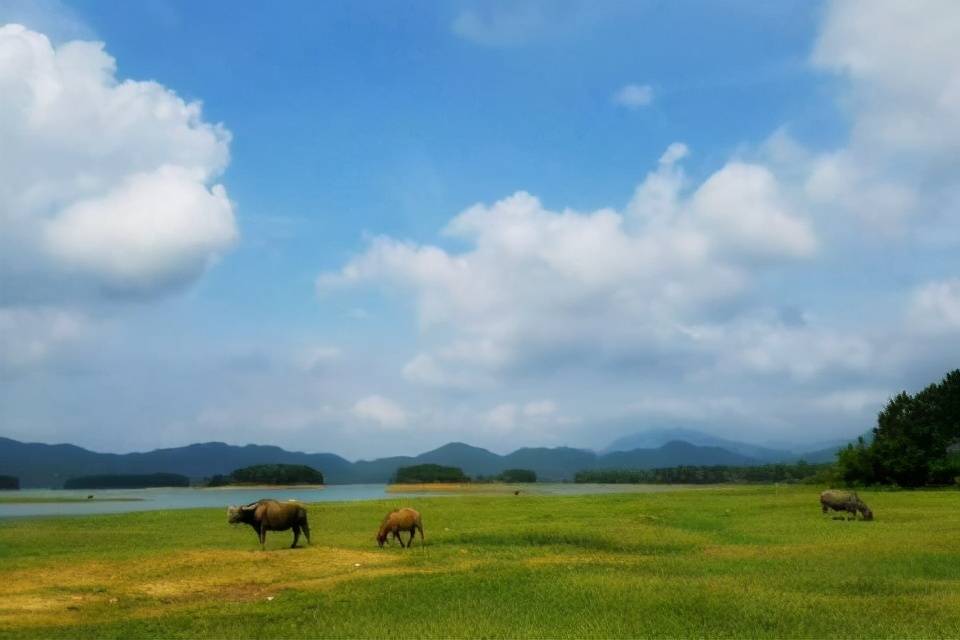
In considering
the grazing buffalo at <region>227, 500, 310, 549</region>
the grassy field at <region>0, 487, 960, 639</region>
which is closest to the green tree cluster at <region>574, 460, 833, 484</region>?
the grassy field at <region>0, 487, 960, 639</region>

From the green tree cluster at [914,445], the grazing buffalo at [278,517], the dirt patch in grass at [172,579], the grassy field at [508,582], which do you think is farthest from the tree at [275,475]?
the dirt patch in grass at [172,579]

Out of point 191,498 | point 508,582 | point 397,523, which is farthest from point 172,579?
point 191,498

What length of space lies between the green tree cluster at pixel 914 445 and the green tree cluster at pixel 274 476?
98750 mm

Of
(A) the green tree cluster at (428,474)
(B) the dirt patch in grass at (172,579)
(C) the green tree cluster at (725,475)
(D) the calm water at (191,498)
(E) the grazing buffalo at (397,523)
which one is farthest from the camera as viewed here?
(A) the green tree cluster at (428,474)

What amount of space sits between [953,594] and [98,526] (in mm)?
39152

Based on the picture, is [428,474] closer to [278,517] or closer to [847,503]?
[847,503]

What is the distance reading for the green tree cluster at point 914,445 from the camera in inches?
2470

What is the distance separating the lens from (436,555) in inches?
920

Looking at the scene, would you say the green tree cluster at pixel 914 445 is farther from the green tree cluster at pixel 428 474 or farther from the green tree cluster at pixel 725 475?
the green tree cluster at pixel 428 474

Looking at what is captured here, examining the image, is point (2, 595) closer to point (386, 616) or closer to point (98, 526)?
point (386, 616)

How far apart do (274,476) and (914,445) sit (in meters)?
107

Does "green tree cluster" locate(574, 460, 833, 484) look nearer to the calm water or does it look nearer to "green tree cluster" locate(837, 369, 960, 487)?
the calm water

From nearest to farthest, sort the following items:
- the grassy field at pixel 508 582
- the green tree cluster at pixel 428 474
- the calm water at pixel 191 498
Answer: the grassy field at pixel 508 582, the calm water at pixel 191 498, the green tree cluster at pixel 428 474

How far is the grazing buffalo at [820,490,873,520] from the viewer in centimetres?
3497
